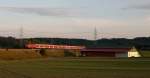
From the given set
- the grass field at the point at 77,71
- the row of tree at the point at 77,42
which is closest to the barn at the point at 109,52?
the row of tree at the point at 77,42

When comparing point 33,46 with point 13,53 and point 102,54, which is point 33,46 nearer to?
point 102,54

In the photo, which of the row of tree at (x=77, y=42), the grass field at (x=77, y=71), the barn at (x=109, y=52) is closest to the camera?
the grass field at (x=77, y=71)

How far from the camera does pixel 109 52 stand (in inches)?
4820

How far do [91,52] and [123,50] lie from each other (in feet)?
30.7

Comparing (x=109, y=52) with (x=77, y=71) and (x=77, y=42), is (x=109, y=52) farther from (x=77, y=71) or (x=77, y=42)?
(x=77, y=71)

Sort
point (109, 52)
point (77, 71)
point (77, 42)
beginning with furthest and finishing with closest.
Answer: point (77, 42), point (109, 52), point (77, 71)

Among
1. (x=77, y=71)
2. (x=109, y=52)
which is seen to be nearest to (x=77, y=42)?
(x=109, y=52)

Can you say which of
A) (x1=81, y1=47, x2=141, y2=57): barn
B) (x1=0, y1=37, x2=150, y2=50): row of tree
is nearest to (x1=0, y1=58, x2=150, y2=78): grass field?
(x1=81, y1=47, x2=141, y2=57): barn

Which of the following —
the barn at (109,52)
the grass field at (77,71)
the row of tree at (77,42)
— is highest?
the row of tree at (77,42)

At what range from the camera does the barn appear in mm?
118375

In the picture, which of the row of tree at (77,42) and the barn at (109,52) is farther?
the row of tree at (77,42)

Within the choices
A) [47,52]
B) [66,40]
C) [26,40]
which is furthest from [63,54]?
[66,40]

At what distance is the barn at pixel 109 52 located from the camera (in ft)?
388

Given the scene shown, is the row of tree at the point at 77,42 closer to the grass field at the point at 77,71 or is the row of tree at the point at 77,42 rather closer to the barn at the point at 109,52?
the barn at the point at 109,52
